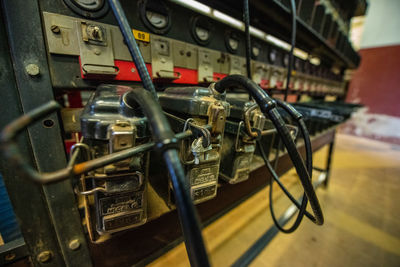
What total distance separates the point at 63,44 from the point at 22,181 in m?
0.44

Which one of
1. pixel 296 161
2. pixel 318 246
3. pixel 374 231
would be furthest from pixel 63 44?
pixel 374 231

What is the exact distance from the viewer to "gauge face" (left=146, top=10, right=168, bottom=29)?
67cm

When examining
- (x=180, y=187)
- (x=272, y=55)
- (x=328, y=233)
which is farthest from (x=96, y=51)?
(x=328, y=233)

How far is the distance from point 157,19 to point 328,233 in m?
1.93

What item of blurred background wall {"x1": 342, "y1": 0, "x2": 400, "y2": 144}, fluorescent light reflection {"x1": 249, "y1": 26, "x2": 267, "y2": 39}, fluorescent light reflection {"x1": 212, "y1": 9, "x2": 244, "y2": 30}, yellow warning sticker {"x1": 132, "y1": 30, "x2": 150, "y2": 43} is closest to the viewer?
yellow warning sticker {"x1": 132, "y1": 30, "x2": 150, "y2": 43}

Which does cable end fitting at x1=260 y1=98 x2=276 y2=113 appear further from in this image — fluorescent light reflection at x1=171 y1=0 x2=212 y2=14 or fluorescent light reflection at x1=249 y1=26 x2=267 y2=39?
fluorescent light reflection at x1=249 y1=26 x2=267 y2=39

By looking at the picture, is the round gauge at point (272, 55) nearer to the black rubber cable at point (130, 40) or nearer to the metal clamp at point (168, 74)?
the metal clamp at point (168, 74)

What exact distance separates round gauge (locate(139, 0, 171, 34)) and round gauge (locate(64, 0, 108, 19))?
0.50 feet

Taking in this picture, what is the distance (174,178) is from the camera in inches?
9.3

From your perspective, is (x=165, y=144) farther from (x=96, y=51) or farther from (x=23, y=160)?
(x=96, y=51)

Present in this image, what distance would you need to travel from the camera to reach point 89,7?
53 centimetres

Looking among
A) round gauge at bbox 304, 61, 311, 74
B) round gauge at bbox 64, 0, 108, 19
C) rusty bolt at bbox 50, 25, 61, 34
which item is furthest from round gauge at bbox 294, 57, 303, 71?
rusty bolt at bbox 50, 25, 61, 34

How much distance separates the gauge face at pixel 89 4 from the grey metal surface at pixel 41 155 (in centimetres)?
13

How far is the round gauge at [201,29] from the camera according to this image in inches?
31.5
